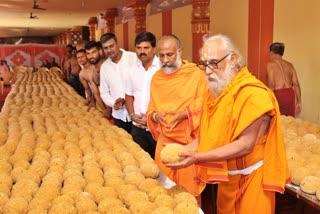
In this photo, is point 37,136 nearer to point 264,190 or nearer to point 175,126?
point 175,126

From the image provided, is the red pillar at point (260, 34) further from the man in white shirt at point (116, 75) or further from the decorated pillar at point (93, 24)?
the decorated pillar at point (93, 24)

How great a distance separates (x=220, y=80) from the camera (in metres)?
1.96

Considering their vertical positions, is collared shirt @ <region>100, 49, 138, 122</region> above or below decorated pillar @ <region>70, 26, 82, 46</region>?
below

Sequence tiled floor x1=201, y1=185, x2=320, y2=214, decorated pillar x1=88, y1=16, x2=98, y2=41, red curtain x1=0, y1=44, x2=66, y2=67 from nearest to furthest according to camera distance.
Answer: tiled floor x1=201, y1=185, x2=320, y2=214
red curtain x1=0, y1=44, x2=66, y2=67
decorated pillar x1=88, y1=16, x2=98, y2=41

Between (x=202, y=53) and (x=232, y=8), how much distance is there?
191 inches

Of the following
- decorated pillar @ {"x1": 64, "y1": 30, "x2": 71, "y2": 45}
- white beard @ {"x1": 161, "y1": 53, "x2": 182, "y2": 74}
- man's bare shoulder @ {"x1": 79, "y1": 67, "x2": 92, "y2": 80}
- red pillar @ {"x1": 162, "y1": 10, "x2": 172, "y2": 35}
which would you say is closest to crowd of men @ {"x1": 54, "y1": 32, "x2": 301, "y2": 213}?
white beard @ {"x1": 161, "y1": 53, "x2": 182, "y2": 74}

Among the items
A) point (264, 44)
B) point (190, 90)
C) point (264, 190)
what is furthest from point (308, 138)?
point (264, 44)

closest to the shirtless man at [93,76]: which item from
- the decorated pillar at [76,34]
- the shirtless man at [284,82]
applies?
the shirtless man at [284,82]

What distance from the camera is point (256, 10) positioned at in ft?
19.2

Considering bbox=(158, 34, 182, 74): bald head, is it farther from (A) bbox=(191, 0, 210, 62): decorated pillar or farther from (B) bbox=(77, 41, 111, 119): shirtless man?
(A) bbox=(191, 0, 210, 62): decorated pillar

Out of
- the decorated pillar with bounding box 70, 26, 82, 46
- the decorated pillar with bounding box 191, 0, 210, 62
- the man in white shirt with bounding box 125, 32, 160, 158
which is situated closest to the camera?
the man in white shirt with bounding box 125, 32, 160, 158

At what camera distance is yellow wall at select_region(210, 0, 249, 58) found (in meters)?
6.20

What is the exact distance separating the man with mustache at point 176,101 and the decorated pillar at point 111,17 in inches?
442

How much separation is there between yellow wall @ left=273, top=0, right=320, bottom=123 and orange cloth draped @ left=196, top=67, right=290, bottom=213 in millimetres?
3167
